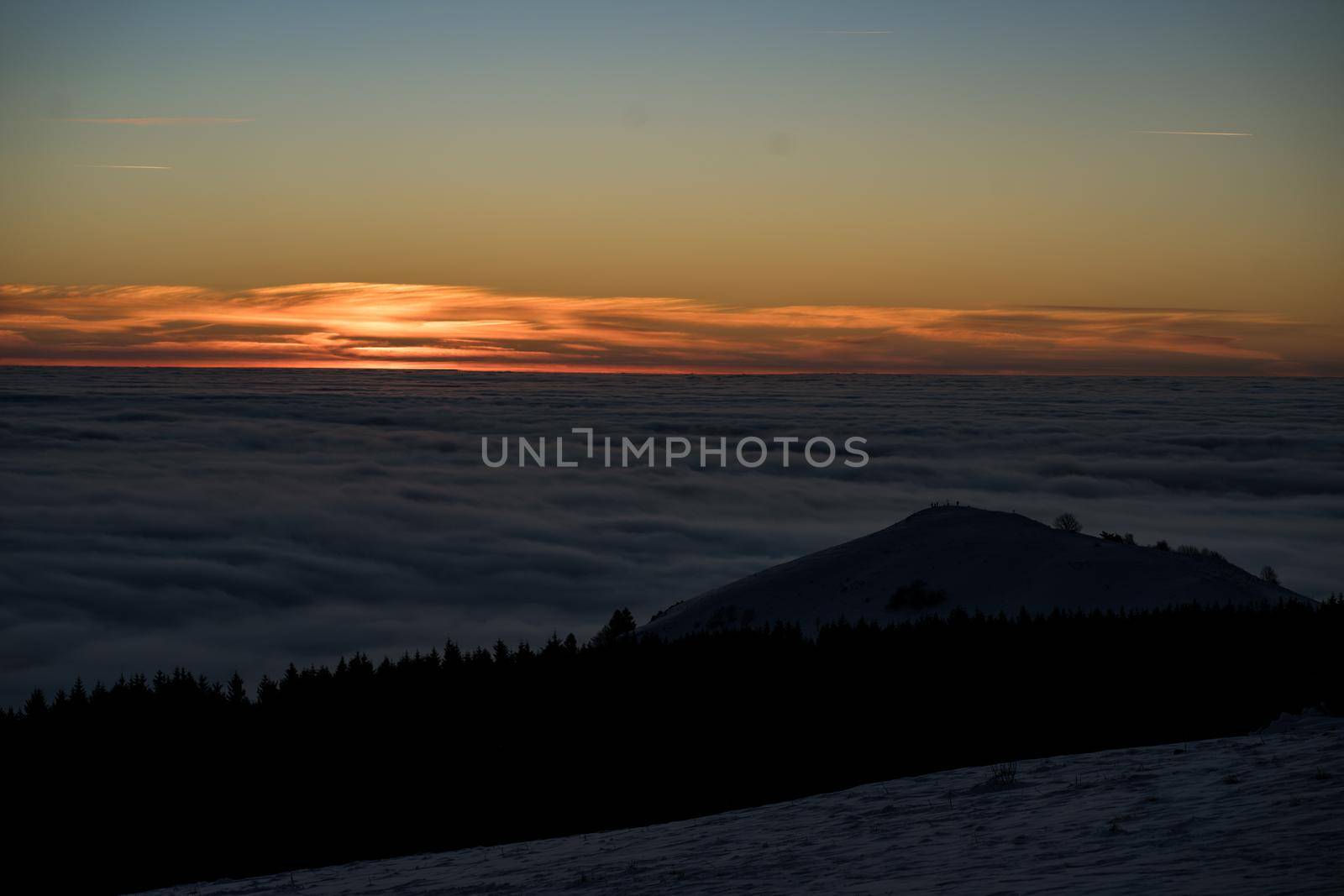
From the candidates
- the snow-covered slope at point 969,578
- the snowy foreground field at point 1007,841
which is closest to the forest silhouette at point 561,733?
the snowy foreground field at point 1007,841

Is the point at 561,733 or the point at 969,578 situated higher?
the point at 561,733

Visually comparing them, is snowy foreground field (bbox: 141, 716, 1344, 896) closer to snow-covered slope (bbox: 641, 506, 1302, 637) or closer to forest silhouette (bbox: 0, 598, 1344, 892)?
forest silhouette (bbox: 0, 598, 1344, 892)

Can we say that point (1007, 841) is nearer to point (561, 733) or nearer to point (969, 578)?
point (561, 733)

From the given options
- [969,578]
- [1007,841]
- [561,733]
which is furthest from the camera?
[969,578]

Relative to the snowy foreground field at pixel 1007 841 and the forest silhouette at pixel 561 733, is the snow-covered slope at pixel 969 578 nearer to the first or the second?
the forest silhouette at pixel 561 733

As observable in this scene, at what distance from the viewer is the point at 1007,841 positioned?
11.4m

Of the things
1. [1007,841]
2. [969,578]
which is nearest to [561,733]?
[1007,841]

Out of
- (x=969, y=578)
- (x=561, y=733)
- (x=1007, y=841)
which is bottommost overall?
(x=969, y=578)

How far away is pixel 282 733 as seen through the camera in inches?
1203

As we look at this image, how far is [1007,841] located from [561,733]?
19.4 m

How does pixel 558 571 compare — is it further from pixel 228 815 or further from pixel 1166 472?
pixel 228 815

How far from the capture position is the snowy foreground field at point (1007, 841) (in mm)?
9641

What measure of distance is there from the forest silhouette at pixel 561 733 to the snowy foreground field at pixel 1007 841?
945cm

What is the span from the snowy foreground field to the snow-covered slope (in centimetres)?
2741
